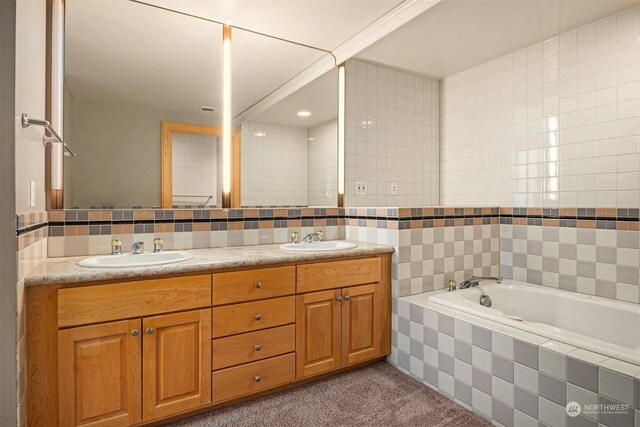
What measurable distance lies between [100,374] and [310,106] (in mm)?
2179

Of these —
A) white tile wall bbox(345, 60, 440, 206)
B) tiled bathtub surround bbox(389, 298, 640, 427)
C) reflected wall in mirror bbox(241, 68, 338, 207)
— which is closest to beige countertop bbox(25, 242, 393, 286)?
reflected wall in mirror bbox(241, 68, 338, 207)

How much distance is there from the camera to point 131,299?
151 cm

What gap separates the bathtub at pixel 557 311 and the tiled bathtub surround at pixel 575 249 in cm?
10

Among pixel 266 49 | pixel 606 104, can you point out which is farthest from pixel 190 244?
pixel 606 104

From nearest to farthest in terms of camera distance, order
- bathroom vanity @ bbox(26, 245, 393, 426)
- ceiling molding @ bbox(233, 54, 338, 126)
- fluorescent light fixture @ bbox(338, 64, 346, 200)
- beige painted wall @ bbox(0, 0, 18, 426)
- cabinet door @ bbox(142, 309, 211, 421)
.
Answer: beige painted wall @ bbox(0, 0, 18, 426) → bathroom vanity @ bbox(26, 245, 393, 426) → cabinet door @ bbox(142, 309, 211, 421) → ceiling molding @ bbox(233, 54, 338, 126) → fluorescent light fixture @ bbox(338, 64, 346, 200)

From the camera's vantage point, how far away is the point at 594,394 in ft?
4.28

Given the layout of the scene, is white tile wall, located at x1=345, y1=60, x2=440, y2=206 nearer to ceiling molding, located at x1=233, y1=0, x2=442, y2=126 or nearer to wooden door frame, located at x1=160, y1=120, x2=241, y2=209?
ceiling molding, located at x1=233, y1=0, x2=442, y2=126

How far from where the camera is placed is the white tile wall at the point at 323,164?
275 cm

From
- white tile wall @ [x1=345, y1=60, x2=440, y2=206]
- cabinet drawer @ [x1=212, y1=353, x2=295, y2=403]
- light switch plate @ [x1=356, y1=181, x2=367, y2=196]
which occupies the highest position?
white tile wall @ [x1=345, y1=60, x2=440, y2=206]

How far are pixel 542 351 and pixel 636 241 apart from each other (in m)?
1.17

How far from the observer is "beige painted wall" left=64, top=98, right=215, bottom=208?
75.6 inches

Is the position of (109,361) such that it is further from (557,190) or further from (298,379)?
(557,190)

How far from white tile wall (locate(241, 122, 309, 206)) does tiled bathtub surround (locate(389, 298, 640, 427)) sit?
1096 mm

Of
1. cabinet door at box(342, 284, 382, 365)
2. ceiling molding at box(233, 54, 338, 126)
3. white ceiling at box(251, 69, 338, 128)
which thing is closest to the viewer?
cabinet door at box(342, 284, 382, 365)
